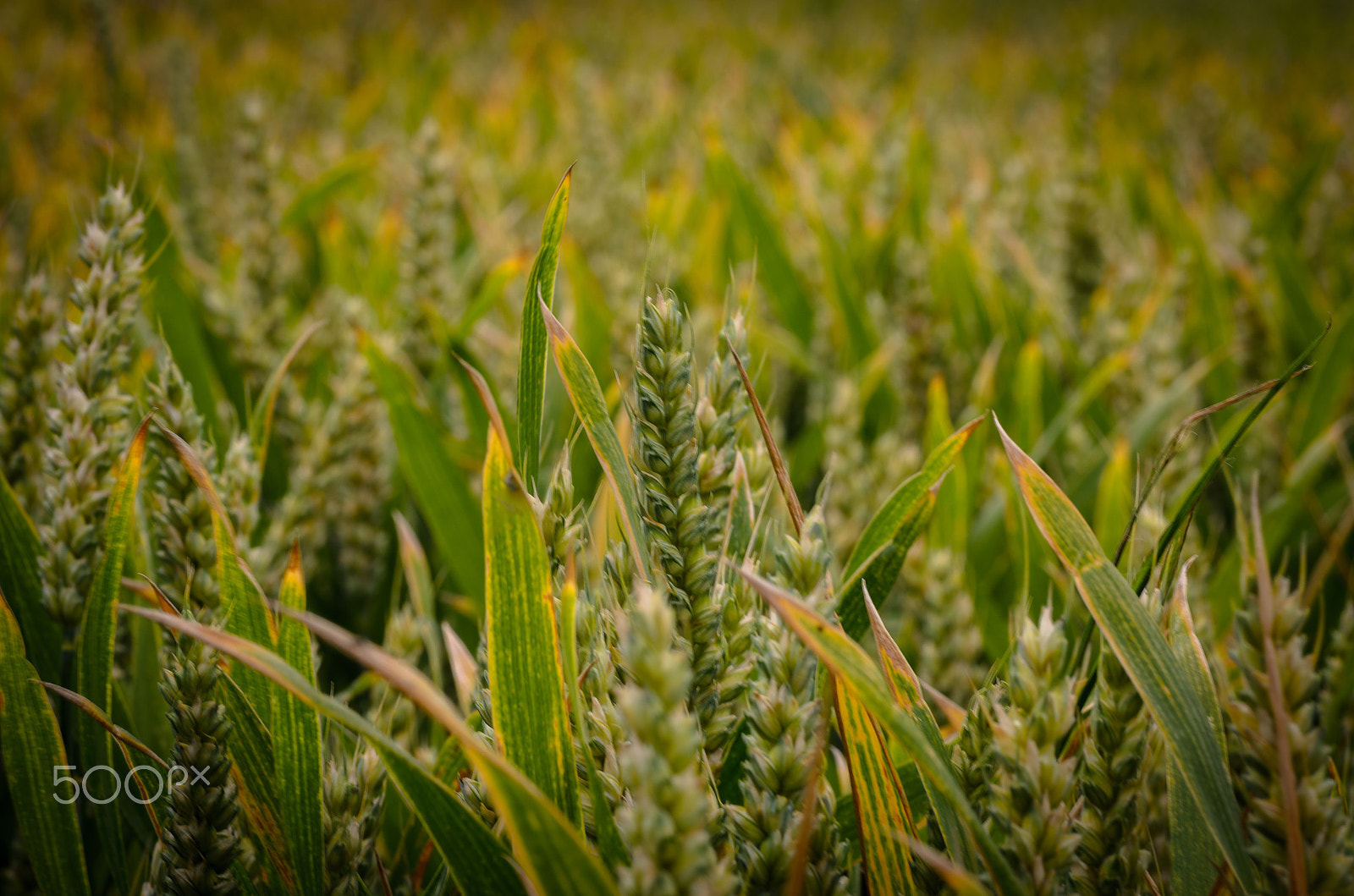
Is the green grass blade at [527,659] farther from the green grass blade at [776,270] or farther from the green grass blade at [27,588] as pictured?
the green grass blade at [776,270]

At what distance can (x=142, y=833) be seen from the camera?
44 cm

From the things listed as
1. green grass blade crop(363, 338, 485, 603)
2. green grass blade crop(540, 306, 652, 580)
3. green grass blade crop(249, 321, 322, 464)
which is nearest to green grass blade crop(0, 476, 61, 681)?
green grass blade crop(249, 321, 322, 464)

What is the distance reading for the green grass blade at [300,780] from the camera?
1.10 feet

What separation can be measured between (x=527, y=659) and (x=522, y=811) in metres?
0.07

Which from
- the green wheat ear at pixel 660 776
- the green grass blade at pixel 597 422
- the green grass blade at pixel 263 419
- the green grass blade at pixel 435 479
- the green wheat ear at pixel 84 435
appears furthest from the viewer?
the green grass blade at pixel 435 479

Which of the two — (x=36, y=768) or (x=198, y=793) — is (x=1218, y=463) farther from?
(x=36, y=768)

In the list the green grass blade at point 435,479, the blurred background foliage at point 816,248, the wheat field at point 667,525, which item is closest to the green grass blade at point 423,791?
the wheat field at point 667,525

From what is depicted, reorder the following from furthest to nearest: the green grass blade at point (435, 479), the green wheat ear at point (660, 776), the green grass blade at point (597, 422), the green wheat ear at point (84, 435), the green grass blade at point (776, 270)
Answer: the green grass blade at point (776, 270) < the green grass blade at point (435, 479) < the green wheat ear at point (84, 435) < the green grass blade at point (597, 422) < the green wheat ear at point (660, 776)

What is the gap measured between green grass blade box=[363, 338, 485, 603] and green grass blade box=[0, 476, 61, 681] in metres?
0.25

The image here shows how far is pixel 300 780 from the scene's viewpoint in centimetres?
34

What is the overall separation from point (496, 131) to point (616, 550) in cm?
175

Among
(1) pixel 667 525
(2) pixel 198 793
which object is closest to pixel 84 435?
(2) pixel 198 793

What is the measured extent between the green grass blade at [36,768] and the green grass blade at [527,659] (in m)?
0.25

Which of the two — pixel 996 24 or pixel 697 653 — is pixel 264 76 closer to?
pixel 697 653
